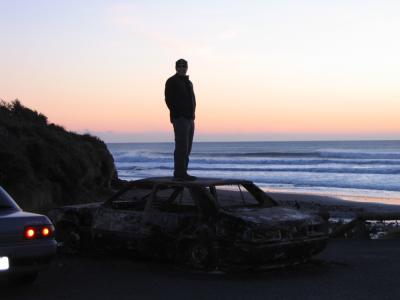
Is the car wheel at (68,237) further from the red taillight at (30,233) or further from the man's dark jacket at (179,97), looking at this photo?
the red taillight at (30,233)

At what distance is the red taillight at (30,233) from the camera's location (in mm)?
7152

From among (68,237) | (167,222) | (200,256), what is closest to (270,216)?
(200,256)

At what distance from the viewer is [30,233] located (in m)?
7.18

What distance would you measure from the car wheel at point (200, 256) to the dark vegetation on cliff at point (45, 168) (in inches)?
280

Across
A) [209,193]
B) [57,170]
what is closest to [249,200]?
[209,193]

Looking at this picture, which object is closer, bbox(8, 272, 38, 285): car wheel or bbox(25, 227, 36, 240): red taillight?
bbox(25, 227, 36, 240): red taillight

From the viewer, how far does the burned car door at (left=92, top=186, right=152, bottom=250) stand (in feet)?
30.7

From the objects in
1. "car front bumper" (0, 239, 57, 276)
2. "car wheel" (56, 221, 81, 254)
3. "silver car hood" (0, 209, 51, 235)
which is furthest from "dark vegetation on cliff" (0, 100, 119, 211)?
"car front bumper" (0, 239, 57, 276)

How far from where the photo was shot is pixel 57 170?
1781 centimetres

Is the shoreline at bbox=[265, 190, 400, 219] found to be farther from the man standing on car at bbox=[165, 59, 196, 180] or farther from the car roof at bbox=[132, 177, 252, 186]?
the car roof at bbox=[132, 177, 252, 186]

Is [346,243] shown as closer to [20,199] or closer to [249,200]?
[249,200]

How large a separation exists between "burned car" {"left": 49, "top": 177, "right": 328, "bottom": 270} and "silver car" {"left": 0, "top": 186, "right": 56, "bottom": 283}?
6.79ft

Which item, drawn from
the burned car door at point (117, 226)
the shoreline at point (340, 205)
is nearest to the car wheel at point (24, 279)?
the burned car door at point (117, 226)

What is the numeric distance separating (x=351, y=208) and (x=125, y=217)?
1575 cm
